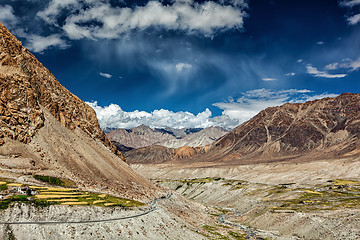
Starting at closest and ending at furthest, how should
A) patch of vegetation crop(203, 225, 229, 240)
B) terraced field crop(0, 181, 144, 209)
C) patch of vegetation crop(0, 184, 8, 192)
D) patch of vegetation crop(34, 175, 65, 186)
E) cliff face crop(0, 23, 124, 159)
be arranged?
1. terraced field crop(0, 181, 144, 209)
2. patch of vegetation crop(0, 184, 8, 192)
3. patch of vegetation crop(34, 175, 65, 186)
4. patch of vegetation crop(203, 225, 229, 240)
5. cliff face crop(0, 23, 124, 159)

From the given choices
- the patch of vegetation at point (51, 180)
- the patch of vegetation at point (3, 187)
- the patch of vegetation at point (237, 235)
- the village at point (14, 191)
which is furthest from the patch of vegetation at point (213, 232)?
the patch of vegetation at point (3, 187)

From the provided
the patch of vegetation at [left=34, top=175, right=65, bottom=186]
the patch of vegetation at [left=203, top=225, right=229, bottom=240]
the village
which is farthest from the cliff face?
the patch of vegetation at [left=203, top=225, right=229, bottom=240]

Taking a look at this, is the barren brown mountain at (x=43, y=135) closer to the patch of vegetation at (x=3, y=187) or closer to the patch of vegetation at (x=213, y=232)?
the patch of vegetation at (x=3, y=187)

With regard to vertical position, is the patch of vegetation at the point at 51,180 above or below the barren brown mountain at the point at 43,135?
below

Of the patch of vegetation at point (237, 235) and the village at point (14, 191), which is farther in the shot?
the patch of vegetation at point (237, 235)

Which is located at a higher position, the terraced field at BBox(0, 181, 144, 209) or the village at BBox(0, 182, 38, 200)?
the village at BBox(0, 182, 38, 200)

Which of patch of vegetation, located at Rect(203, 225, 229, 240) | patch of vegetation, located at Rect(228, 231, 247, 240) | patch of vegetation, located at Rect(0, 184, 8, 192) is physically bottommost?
patch of vegetation, located at Rect(228, 231, 247, 240)

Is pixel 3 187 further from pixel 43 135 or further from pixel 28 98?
pixel 28 98

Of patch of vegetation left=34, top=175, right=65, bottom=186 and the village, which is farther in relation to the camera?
patch of vegetation left=34, top=175, right=65, bottom=186

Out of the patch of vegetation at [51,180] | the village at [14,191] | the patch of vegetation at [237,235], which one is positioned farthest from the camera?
the patch of vegetation at [237,235]

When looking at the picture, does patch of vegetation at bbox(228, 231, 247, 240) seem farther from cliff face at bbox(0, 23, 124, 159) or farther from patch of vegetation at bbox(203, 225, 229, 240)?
cliff face at bbox(0, 23, 124, 159)
